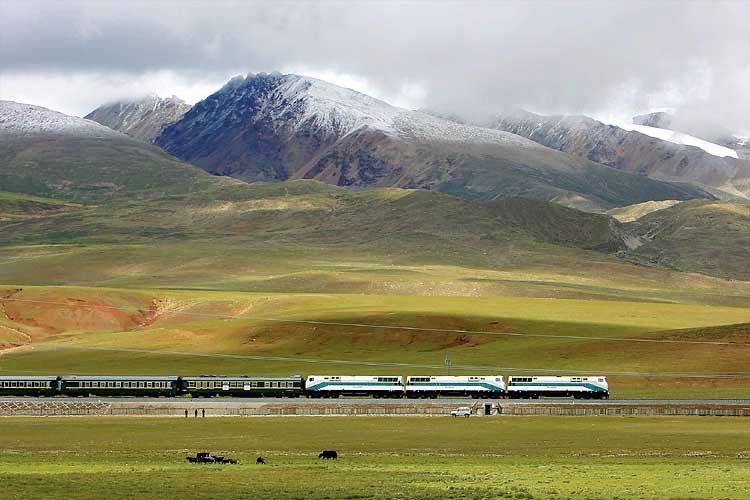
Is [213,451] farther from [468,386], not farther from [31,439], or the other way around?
[468,386]

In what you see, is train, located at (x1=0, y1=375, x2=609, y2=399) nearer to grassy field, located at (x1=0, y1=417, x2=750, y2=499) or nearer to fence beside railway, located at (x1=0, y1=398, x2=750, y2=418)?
fence beside railway, located at (x1=0, y1=398, x2=750, y2=418)

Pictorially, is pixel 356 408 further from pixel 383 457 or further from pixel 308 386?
pixel 383 457

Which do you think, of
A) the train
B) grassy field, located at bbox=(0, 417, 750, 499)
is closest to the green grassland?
the train

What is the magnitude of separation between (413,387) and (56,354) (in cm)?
5536

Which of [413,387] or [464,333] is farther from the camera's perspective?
[464,333]

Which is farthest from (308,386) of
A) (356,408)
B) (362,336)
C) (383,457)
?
(383,457)

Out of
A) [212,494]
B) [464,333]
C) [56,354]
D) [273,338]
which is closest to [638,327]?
[464,333]

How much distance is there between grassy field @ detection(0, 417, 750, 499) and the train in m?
17.1

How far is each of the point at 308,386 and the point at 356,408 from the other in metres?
13.2

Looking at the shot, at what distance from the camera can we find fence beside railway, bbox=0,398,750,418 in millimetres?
88375

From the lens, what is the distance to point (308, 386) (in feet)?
352

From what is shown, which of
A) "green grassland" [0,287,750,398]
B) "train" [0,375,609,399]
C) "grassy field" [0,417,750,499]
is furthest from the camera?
"green grassland" [0,287,750,398]

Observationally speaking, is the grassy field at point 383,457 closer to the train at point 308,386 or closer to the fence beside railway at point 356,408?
the fence beside railway at point 356,408

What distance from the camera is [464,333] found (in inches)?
5861
